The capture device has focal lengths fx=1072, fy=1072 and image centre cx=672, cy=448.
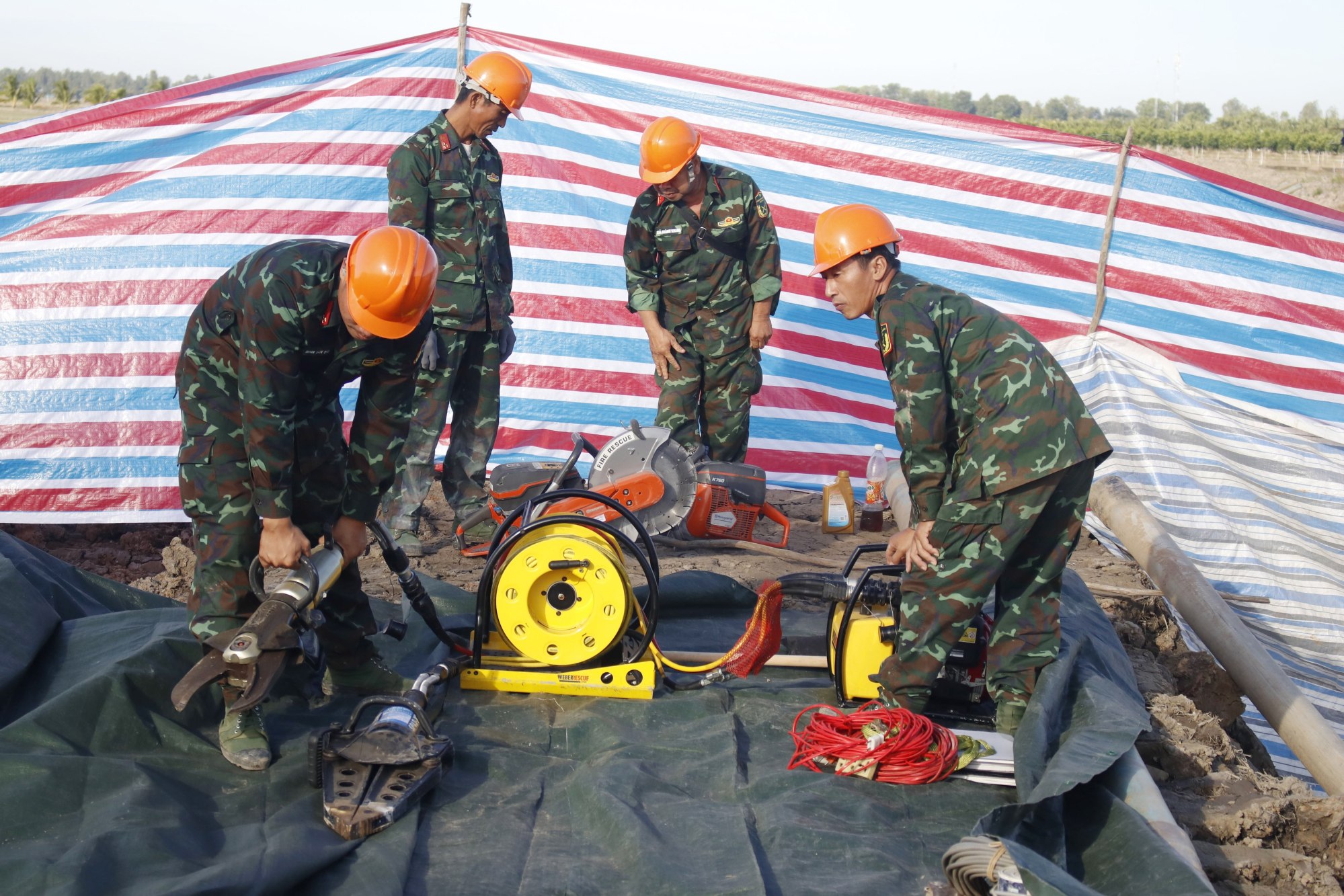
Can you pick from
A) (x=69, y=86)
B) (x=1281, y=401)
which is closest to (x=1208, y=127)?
(x=1281, y=401)

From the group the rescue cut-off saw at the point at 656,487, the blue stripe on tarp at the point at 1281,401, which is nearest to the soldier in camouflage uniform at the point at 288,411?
the rescue cut-off saw at the point at 656,487

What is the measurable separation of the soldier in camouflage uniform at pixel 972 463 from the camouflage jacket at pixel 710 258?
7.39ft

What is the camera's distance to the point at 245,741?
130 inches

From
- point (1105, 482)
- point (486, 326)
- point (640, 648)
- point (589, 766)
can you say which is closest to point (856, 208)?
point (640, 648)

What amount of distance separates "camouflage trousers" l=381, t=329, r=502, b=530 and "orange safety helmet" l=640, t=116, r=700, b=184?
122cm

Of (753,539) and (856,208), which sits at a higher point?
(856,208)

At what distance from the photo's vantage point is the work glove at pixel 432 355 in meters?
5.52

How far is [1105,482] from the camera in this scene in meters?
6.13

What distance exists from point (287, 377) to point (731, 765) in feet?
6.04

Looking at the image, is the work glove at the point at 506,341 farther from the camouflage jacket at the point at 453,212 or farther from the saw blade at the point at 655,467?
the saw blade at the point at 655,467

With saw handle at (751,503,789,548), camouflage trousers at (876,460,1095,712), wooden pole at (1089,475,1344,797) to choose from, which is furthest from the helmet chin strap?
wooden pole at (1089,475,1344,797)

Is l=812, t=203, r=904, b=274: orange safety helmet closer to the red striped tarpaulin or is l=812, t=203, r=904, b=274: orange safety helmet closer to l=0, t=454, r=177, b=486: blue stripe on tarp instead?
the red striped tarpaulin

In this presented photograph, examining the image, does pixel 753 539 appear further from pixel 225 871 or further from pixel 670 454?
pixel 225 871

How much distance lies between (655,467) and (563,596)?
5.28ft
